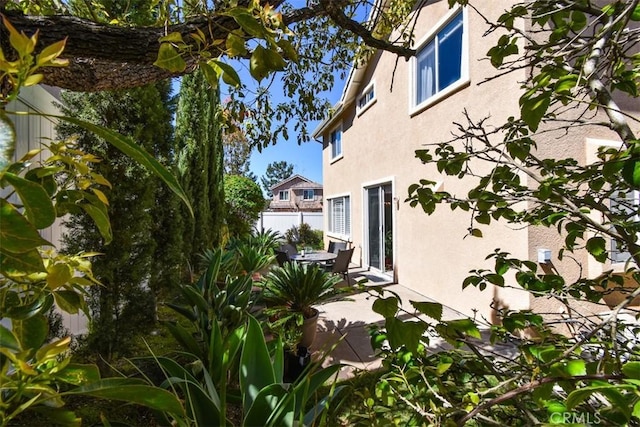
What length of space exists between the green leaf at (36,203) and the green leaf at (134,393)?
0.33 m

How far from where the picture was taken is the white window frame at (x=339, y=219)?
492 inches

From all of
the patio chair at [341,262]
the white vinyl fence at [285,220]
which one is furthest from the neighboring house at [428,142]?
the white vinyl fence at [285,220]

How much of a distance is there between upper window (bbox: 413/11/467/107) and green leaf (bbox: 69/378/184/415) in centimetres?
623

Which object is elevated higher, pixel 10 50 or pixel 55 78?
pixel 55 78

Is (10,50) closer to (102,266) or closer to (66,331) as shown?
(102,266)

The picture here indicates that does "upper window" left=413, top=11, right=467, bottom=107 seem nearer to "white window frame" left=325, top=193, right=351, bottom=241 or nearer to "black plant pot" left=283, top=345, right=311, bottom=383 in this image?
"black plant pot" left=283, top=345, right=311, bottom=383

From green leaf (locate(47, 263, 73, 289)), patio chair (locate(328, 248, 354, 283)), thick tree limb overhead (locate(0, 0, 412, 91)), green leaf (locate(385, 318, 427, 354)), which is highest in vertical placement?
thick tree limb overhead (locate(0, 0, 412, 91))

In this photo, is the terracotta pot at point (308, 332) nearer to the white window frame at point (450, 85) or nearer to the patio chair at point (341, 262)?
the patio chair at point (341, 262)

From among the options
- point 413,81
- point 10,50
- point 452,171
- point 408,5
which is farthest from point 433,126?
point 10,50

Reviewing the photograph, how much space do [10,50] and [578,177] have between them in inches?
109

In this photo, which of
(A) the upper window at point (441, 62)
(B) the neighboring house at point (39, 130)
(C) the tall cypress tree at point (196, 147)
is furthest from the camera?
(C) the tall cypress tree at point (196, 147)

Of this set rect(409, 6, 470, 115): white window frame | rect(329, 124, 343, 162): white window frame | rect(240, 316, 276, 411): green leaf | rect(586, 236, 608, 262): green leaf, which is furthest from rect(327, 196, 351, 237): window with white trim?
rect(586, 236, 608, 262): green leaf

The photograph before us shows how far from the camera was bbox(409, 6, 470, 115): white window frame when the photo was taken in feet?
17.4

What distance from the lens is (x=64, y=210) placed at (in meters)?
0.85
